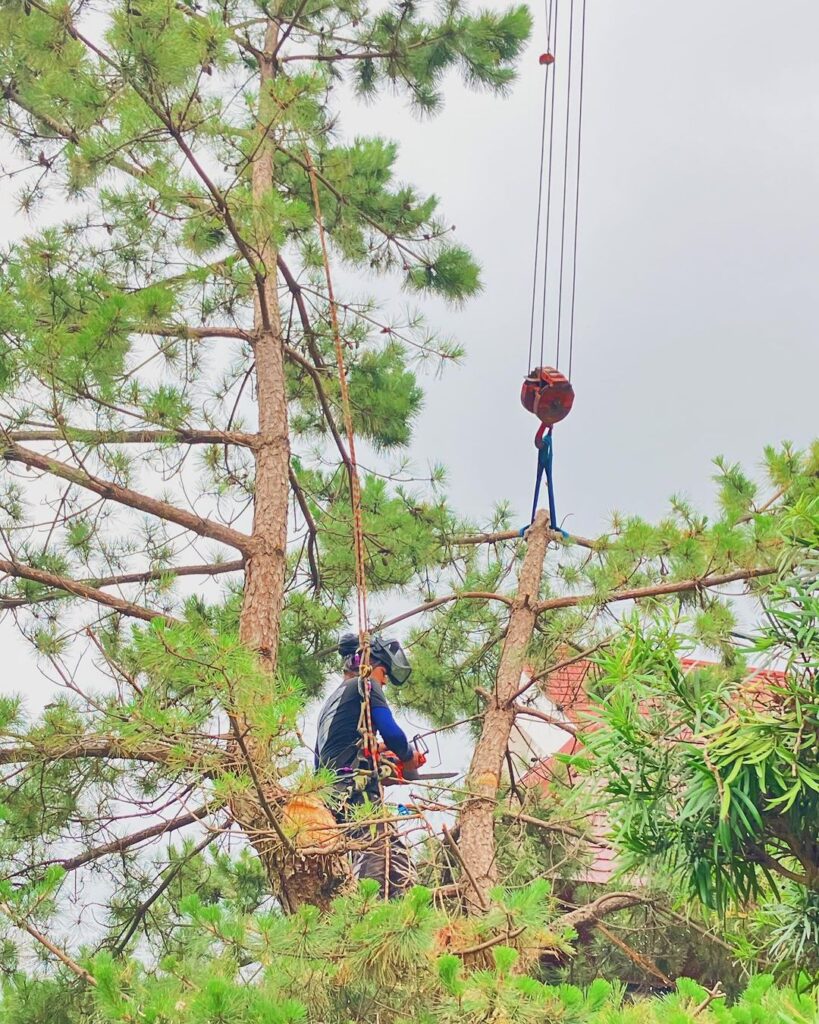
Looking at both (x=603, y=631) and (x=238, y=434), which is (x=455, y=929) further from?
(x=238, y=434)

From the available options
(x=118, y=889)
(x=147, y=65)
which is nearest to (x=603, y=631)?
(x=118, y=889)

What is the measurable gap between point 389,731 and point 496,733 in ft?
4.04

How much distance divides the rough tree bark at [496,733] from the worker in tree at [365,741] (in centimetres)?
36

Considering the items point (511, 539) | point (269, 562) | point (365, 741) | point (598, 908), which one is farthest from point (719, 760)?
point (511, 539)

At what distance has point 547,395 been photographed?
530 centimetres

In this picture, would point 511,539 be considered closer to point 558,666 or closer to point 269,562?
point 558,666

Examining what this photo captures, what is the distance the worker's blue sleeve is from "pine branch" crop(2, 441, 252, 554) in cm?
101

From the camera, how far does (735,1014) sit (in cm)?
178

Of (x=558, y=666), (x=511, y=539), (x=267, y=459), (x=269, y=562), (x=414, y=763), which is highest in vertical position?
(x=511, y=539)

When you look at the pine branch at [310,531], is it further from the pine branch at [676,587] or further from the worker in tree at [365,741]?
the pine branch at [676,587]

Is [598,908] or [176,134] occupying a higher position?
[176,134]

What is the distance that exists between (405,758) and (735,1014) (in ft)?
7.62

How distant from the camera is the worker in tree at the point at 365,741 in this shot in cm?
351

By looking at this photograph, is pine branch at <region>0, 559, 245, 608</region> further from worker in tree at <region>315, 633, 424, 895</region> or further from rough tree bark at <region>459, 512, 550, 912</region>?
rough tree bark at <region>459, 512, 550, 912</region>
